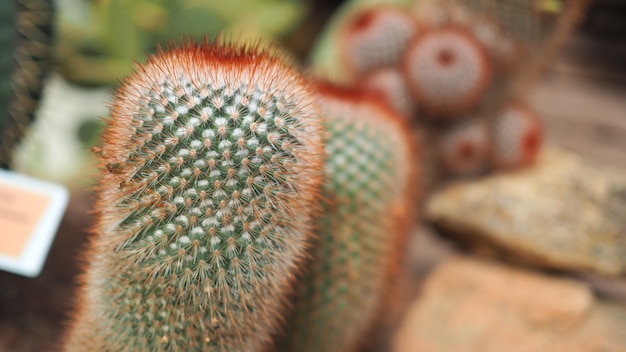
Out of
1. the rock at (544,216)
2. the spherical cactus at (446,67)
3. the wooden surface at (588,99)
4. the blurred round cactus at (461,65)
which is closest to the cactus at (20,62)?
the blurred round cactus at (461,65)

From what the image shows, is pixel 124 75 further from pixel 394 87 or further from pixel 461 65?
pixel 461 65

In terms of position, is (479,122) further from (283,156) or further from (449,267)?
(283,156)

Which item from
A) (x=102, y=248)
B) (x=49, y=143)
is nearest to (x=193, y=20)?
(x=49, y=143)

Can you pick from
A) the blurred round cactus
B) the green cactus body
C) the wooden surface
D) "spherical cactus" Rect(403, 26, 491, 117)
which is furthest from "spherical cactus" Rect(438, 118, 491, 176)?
the wooden surface

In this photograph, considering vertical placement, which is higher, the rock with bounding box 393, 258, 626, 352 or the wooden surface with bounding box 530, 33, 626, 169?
the wooden surface with bounding box 530, 33, 626, 169

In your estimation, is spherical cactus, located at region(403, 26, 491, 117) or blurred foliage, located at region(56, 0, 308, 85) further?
blurred foliage, located at region(56, 0, 308, 85)

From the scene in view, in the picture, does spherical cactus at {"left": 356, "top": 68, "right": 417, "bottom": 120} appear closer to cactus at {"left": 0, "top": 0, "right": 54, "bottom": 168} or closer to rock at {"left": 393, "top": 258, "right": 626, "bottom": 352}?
rock at {"left": 393, "top": 258, "right": 626, "bottom": 352}

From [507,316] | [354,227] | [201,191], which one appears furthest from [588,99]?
[201,191]
